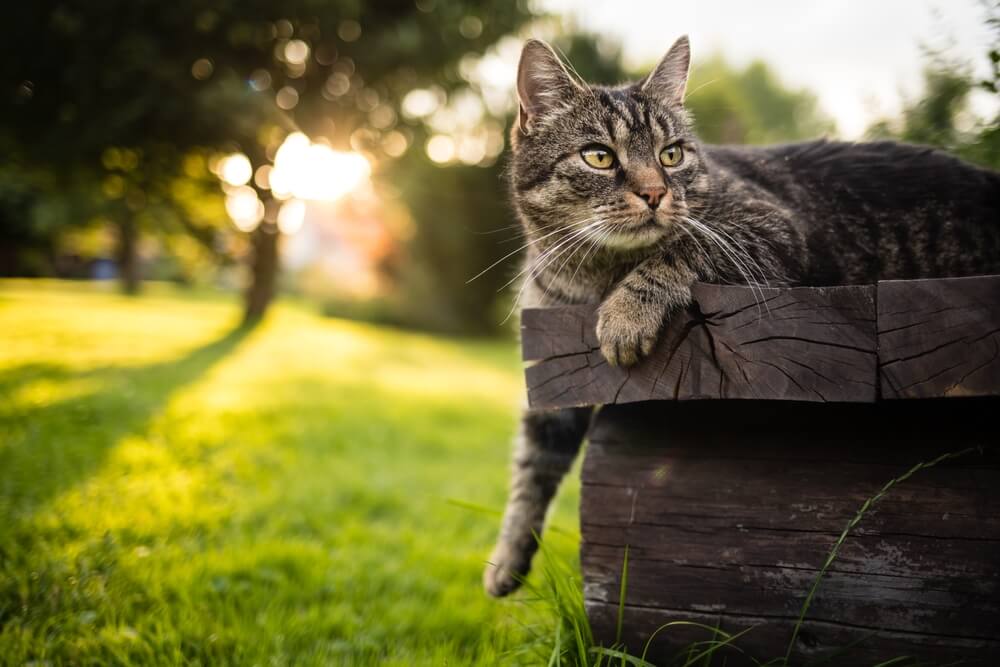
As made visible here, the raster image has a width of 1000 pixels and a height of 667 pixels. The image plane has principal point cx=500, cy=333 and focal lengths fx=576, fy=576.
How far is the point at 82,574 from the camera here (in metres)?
2.13

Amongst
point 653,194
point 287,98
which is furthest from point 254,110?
point 653,194

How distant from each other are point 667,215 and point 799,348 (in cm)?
57

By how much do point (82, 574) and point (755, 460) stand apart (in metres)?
2.36

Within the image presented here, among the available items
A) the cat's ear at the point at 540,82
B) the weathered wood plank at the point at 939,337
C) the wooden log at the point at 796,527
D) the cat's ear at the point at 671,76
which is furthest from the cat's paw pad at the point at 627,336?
the cat's ear at the point at 671,76

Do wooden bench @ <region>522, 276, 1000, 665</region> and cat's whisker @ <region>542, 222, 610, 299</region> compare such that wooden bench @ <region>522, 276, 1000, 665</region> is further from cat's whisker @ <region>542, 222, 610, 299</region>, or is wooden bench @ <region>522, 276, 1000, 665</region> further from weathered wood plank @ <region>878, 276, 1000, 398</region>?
cat's whisker @ <region>542, 222, 610, 299</region>

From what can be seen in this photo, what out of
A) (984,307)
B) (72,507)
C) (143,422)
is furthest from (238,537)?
(984,307)

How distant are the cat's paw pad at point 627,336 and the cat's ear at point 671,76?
1070 millimetres

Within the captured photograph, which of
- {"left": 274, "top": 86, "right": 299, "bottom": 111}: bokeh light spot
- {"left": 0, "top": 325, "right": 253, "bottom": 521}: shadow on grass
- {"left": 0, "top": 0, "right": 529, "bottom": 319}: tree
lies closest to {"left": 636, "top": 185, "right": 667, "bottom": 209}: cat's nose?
{"left": 0, "top": 325, "right": 253, "bottom": 521}: shadow on grass

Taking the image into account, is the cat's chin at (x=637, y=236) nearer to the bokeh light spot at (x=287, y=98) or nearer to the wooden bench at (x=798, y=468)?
the wooden bench at (x=798, y=468)

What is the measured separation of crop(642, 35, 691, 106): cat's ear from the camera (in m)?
2.01

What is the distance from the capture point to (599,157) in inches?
71.2

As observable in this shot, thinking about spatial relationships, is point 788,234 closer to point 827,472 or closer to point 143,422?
point 827,472

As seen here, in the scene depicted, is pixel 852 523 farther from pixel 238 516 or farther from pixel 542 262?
pixel 238 516

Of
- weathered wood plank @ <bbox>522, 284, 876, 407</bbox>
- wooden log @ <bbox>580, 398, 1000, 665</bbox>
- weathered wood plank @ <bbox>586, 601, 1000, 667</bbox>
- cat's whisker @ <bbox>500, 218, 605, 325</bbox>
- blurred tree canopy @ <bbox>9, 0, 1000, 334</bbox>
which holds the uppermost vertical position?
blurred tree canopy @ <bbox>9, 0, 1000, 334</bbox>
